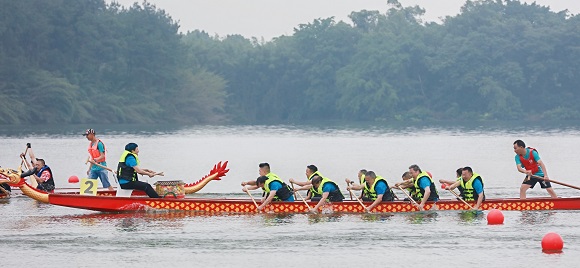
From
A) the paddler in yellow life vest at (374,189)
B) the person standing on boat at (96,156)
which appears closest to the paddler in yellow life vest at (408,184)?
the paddler in yellow life vest at (374,189)

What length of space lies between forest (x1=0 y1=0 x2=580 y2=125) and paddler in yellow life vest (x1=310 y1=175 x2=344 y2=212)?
73.5m

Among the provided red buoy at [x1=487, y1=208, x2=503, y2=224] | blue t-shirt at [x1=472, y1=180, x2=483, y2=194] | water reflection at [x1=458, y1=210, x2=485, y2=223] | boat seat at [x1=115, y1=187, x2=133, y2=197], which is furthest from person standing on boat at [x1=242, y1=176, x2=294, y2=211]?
red buoy at [x1=487, y1=208, x2=503, y2=224]

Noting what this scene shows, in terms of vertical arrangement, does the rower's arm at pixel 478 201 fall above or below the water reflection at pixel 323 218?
above

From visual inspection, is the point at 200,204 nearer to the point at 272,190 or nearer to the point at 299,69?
the point at 272,190

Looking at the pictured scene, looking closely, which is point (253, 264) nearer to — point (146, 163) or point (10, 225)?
point (10, 225)

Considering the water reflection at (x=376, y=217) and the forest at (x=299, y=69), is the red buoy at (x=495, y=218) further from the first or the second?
the forest at (x=299, y=69)

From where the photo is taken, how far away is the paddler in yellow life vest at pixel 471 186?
2641 cm

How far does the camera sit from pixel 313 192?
1042 inches

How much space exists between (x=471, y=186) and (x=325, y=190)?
Result: 330 centimetres

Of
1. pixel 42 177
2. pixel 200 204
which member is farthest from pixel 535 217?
pixel 42 177

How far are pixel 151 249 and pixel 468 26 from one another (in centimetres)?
10520

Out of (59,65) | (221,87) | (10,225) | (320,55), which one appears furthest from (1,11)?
(10,225)

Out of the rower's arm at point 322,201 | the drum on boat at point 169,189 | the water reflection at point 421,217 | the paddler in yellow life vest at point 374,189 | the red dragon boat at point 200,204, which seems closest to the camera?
the water reflection at point 421,217

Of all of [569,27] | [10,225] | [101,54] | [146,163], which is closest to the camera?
[10,225]
